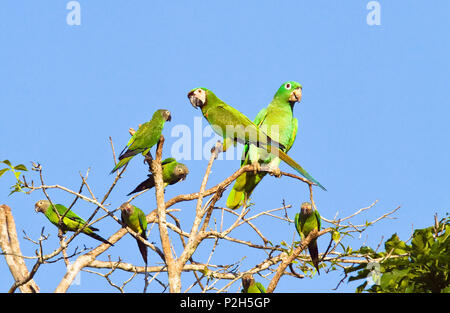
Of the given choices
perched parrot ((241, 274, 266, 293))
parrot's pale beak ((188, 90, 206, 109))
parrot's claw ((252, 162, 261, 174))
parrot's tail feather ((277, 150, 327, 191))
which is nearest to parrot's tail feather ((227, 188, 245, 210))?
parrot's claw ((252, 162, 261, 174))

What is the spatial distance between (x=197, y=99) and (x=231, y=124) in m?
0.77

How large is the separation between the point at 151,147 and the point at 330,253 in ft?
7.57

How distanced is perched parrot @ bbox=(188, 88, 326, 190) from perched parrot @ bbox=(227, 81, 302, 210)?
19 centimetres

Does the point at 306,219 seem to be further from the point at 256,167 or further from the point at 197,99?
the point at 197,99

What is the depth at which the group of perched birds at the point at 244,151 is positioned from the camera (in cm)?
641

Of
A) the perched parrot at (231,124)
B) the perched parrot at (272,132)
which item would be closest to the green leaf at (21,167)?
the perched parrot at (231,124)

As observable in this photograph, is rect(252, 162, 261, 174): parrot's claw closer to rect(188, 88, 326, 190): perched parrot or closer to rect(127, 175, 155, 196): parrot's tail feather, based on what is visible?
rect(188, 88, 326, 190): perched parrot

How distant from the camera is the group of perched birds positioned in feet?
21.0

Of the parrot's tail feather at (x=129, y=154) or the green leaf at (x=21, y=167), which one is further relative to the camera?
the parrot's tail feather at (x=129, y=154)

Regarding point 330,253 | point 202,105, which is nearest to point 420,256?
point 330,253

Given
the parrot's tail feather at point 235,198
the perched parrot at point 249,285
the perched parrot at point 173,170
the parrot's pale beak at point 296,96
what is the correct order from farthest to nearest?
the parrot's pale beak at point 296,96
the perched parrot at point 173,170
the parrot's tail feather at point 235,198
the perched parrot at point 249,285

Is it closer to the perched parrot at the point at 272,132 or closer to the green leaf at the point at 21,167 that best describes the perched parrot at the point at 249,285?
the perched parrot at the point at 272,132

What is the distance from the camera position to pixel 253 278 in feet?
19.0
